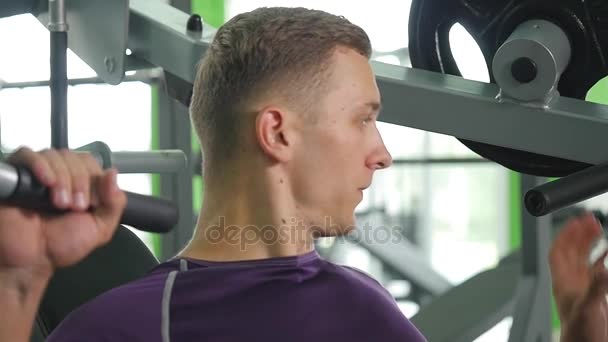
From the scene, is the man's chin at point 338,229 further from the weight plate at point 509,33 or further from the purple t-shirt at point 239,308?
the weight plate at point 509,33

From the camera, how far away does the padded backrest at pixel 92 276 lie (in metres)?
1.37

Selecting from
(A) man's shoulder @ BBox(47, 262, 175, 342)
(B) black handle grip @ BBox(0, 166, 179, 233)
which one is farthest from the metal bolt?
(B) black handle grip @ BBox(0, 166, 179, 233)

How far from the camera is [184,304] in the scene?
1.00m

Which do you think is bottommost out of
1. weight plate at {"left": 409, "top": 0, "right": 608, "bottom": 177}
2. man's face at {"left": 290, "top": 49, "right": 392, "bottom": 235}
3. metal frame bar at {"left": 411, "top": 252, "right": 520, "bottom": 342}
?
metal frame bar at {"left": 411, "top": 252, "right": 520, "bottom": 342}

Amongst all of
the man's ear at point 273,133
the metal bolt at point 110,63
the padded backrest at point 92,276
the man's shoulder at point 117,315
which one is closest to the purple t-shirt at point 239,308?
the man's shoulder at point 117,315

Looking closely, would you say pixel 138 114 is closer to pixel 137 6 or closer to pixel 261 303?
pixel 137 6

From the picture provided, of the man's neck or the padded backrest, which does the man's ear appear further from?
the padded backrest

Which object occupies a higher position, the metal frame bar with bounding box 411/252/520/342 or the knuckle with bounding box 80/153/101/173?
the knuckle with bounding box 80/153/101/173

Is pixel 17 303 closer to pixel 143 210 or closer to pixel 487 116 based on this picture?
pixel 143 210

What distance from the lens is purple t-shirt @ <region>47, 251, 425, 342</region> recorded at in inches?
38.5

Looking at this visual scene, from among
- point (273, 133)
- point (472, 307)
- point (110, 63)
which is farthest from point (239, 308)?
point (472, 307)

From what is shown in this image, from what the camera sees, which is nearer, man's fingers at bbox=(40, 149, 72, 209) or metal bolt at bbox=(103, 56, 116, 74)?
man's fingers at bbox=(40, 149, 72, 209)

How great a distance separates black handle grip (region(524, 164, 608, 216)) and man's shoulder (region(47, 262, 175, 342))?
46 cm

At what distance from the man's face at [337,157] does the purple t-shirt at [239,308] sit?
0.08 metres
